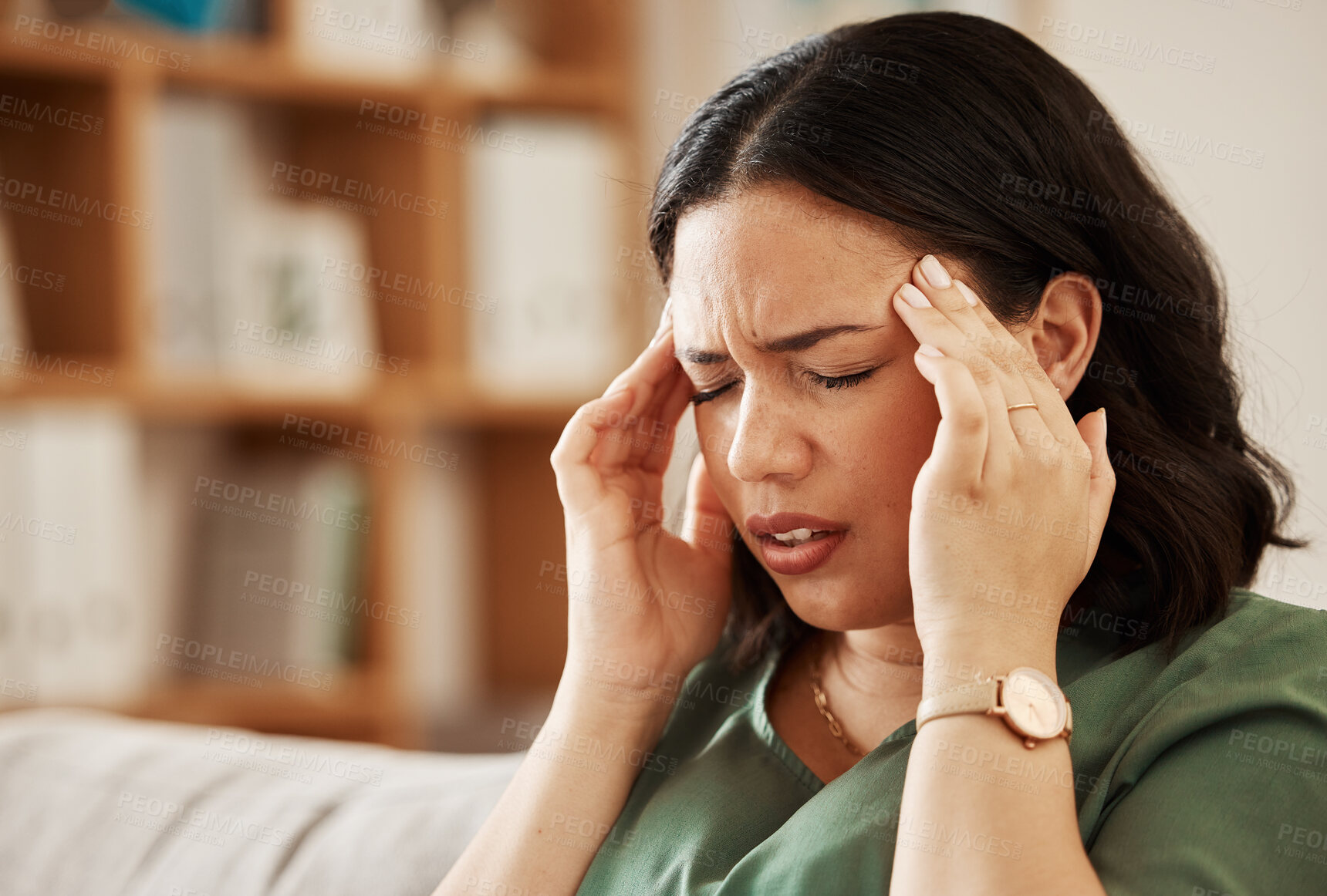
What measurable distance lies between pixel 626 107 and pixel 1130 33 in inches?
43.5

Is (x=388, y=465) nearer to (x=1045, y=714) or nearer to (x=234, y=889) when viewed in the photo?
(x=234, y=889)

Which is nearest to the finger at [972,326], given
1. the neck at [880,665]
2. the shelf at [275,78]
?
the neck at [880,665]

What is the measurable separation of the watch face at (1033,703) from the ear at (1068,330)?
0.28 m

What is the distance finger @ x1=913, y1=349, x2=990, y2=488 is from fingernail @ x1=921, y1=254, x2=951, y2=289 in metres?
0.09

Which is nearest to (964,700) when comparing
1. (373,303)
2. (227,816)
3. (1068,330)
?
(1068,330)

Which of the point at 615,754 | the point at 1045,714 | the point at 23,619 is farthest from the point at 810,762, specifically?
the point at 23,619

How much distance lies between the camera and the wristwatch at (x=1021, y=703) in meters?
0.81

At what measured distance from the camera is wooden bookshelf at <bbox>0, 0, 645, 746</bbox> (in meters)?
2.08

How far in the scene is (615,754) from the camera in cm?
112

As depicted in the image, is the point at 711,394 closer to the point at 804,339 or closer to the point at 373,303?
the point at 804,339

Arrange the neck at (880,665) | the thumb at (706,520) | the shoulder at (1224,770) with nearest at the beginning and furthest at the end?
the shoulder at (1224,770), the neck at (880,665), the thumb at (706,520)

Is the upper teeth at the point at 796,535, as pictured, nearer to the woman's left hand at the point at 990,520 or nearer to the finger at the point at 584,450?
the woman's left hand at the point at 990,520

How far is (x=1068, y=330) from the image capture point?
1.02 meters

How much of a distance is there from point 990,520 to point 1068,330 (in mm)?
246
